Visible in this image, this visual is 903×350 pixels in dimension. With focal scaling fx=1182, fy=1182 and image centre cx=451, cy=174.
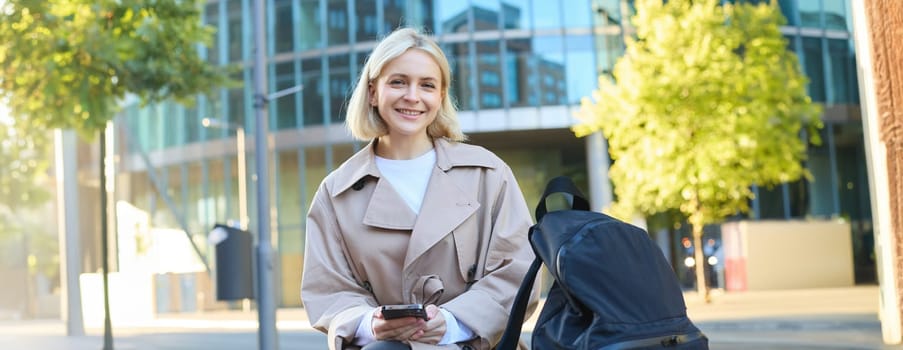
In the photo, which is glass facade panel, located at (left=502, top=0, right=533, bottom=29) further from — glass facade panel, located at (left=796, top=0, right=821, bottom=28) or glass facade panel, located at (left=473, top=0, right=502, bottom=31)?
glass facade panel, located at (left=796, top=0, right=821, bottom=28)

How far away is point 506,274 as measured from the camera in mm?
2803

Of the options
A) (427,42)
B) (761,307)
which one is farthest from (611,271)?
(761,307)

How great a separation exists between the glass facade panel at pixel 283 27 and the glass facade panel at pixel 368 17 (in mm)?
2374

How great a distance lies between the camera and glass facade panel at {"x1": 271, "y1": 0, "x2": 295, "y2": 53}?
37531mm

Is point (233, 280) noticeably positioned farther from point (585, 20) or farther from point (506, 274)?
point (585, 20)

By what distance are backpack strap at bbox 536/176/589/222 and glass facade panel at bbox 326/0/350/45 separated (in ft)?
113

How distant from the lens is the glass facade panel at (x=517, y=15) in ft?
115

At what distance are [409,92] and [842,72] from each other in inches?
1408

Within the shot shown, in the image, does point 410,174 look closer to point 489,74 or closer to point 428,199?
point 428,199

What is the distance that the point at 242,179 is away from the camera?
37.7 m

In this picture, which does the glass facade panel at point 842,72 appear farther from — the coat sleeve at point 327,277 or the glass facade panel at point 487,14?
the coat sleeve at point 327,277

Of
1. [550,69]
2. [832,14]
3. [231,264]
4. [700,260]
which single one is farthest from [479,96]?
[231,264]

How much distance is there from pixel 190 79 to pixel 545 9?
2093 cm

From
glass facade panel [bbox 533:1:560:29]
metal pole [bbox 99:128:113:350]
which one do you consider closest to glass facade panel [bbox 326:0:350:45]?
glass facade panel [bbox 533:1:560:29]
